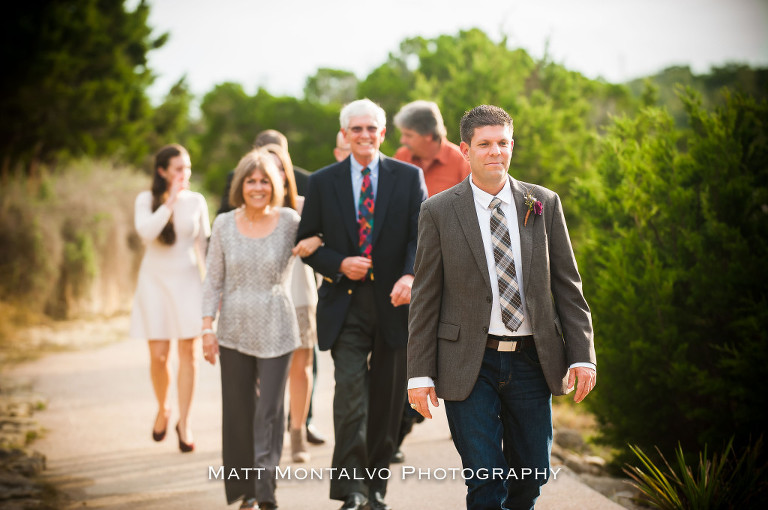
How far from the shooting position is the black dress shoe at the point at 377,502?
498 centimetres

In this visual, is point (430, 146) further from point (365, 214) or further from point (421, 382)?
point (421, 382)

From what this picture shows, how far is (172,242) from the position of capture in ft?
23.2

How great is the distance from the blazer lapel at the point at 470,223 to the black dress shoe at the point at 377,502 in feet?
6.85

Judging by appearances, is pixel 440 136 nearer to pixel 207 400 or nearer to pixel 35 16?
pixel 207 400

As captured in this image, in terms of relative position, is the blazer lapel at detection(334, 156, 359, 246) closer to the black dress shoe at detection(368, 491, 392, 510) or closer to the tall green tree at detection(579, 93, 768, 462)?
the black dress shoe at detection(368, 491, 392, 510)

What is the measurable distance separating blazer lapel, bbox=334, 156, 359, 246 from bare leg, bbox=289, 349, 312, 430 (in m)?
1.71

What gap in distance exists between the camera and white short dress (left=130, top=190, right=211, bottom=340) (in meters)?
7.00

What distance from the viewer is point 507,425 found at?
3744 mm

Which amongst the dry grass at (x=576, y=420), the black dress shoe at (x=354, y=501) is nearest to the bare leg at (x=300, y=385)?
the black dress shoe at (x=354, y=501)

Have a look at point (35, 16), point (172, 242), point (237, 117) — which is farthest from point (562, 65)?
point (237, 117)

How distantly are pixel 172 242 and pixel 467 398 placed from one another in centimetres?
428

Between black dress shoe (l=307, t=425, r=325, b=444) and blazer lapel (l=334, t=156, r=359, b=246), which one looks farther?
black dress shoe (l=307, t=425, r=325, b=444)

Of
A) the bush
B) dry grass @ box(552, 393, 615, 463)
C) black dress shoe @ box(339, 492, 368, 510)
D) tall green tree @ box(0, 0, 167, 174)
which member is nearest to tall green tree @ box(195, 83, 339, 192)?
tall green tree @ box(0, 0, 167, 174)

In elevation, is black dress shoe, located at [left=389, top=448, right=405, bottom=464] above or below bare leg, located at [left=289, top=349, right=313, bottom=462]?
below
